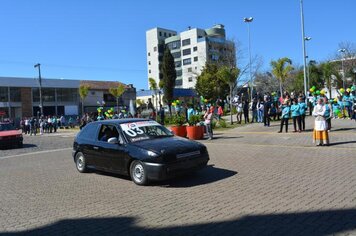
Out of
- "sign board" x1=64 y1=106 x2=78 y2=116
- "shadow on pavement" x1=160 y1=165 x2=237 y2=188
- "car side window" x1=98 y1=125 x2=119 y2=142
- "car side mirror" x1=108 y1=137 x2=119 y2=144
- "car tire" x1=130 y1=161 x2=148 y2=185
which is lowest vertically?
"shadow on pavement" x1=160 y1=165 x2=237 y2=188

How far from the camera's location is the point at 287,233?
511cm

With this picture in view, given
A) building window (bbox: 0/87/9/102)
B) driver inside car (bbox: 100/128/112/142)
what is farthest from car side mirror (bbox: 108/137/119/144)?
building window (bbox: 0/87/9/102)

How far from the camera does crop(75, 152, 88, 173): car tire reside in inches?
435

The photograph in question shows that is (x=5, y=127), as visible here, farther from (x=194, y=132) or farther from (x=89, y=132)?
(x=89, y=132)

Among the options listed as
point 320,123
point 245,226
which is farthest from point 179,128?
point 245,226

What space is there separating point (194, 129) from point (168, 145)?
9192 millimetres

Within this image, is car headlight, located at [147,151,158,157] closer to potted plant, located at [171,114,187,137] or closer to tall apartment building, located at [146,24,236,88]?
potted plant, located at [171,114,187,137]

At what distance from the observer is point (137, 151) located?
8.88m

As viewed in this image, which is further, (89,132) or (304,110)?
(304,110)

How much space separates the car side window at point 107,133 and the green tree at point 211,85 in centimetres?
4763

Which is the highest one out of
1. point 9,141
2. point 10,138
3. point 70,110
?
point 70,110

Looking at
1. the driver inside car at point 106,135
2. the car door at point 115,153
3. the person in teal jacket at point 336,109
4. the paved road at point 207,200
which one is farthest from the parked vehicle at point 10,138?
the person in teal jacket at point 336,109

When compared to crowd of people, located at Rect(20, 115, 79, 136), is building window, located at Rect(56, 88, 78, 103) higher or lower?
higher

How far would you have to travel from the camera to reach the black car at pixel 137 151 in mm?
8492
